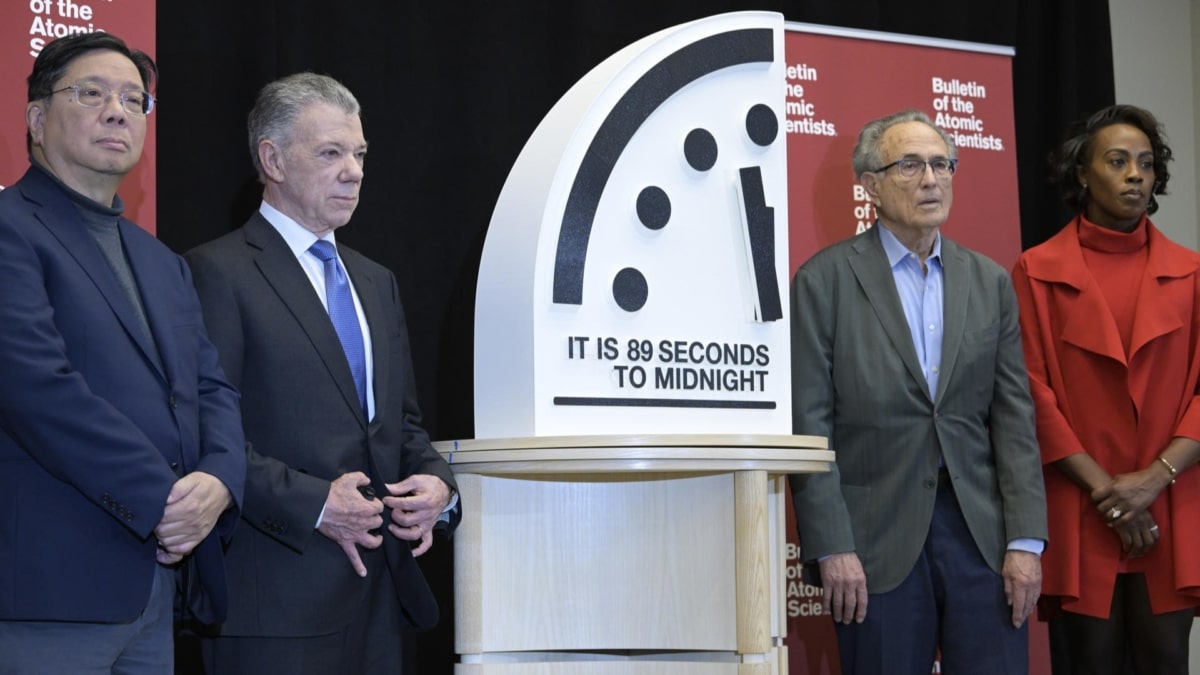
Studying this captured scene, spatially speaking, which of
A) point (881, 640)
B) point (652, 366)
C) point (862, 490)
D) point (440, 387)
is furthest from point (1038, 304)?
point (440, 387)

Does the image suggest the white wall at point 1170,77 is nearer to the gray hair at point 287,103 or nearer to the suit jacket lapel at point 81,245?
the gray hair at point 287,103

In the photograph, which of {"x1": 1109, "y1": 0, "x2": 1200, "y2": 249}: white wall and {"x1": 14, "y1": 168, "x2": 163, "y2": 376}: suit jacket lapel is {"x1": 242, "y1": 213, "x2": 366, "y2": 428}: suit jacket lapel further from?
{"x1": 1109, "y1": 0, "x2": 1200, "y2": 249}: white wall

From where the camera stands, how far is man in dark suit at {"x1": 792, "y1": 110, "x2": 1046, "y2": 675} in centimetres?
319

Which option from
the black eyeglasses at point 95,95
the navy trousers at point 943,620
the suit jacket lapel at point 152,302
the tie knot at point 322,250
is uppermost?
the black eyeglasses at point 95,95

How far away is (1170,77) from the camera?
18.7ft

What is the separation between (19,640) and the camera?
2.22 meters

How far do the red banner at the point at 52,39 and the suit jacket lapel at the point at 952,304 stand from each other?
6.10 feet

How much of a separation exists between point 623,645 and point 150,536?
3.40 feet

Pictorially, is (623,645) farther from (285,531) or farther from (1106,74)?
(1106,74)

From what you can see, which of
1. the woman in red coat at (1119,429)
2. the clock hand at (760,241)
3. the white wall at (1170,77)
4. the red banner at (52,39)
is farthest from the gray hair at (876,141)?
the white wall at (1170,77)

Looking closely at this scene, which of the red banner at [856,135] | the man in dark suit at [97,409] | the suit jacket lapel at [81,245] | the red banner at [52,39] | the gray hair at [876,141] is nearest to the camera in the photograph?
the man in dark suit at [97,409]

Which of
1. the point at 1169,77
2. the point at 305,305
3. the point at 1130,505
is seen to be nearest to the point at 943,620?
the point at 1130,505

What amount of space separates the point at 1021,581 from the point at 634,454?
3.73 feet

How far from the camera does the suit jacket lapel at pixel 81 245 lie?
2385mm
